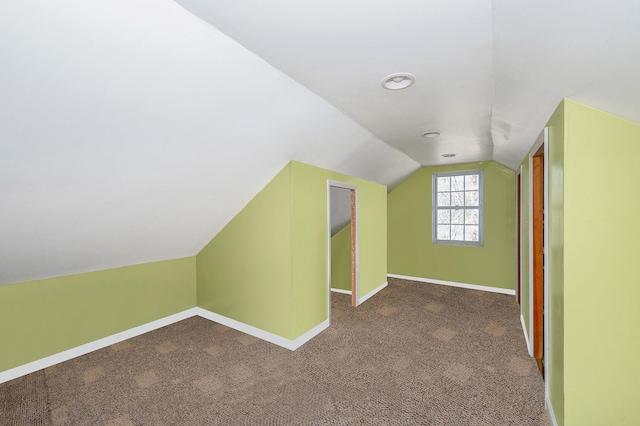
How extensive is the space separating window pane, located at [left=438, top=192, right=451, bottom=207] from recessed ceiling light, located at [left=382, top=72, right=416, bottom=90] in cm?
430

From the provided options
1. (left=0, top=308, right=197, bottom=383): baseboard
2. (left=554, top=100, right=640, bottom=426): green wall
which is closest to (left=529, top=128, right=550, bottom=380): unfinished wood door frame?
(left=554, top=100, right=640, bottom=426): green wall

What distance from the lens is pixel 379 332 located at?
362cm

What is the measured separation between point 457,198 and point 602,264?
166 inches

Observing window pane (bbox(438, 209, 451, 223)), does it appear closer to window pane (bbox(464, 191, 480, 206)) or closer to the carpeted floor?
window pane (bbox(464, 191, 480, 206))

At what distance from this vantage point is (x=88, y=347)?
10.5 feet

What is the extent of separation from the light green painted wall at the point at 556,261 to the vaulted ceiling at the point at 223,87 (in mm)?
242

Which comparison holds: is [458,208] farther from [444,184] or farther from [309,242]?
[309,242]

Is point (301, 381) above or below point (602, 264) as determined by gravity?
below

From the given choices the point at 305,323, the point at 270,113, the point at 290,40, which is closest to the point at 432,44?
the point at 290,40

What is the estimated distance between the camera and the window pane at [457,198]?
570cm

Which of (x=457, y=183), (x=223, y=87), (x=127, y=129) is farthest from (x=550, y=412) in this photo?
(x=457, y=183)

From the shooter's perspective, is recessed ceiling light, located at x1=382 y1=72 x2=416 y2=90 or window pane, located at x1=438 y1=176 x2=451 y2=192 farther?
window pane, located at x1=438 y1=176 x2=451 y2=192

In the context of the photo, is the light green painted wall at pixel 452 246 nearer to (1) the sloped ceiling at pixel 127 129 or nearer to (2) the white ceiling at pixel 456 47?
(1) the sloped ceiling at pixel 127 129

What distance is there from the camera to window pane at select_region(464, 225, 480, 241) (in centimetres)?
557
